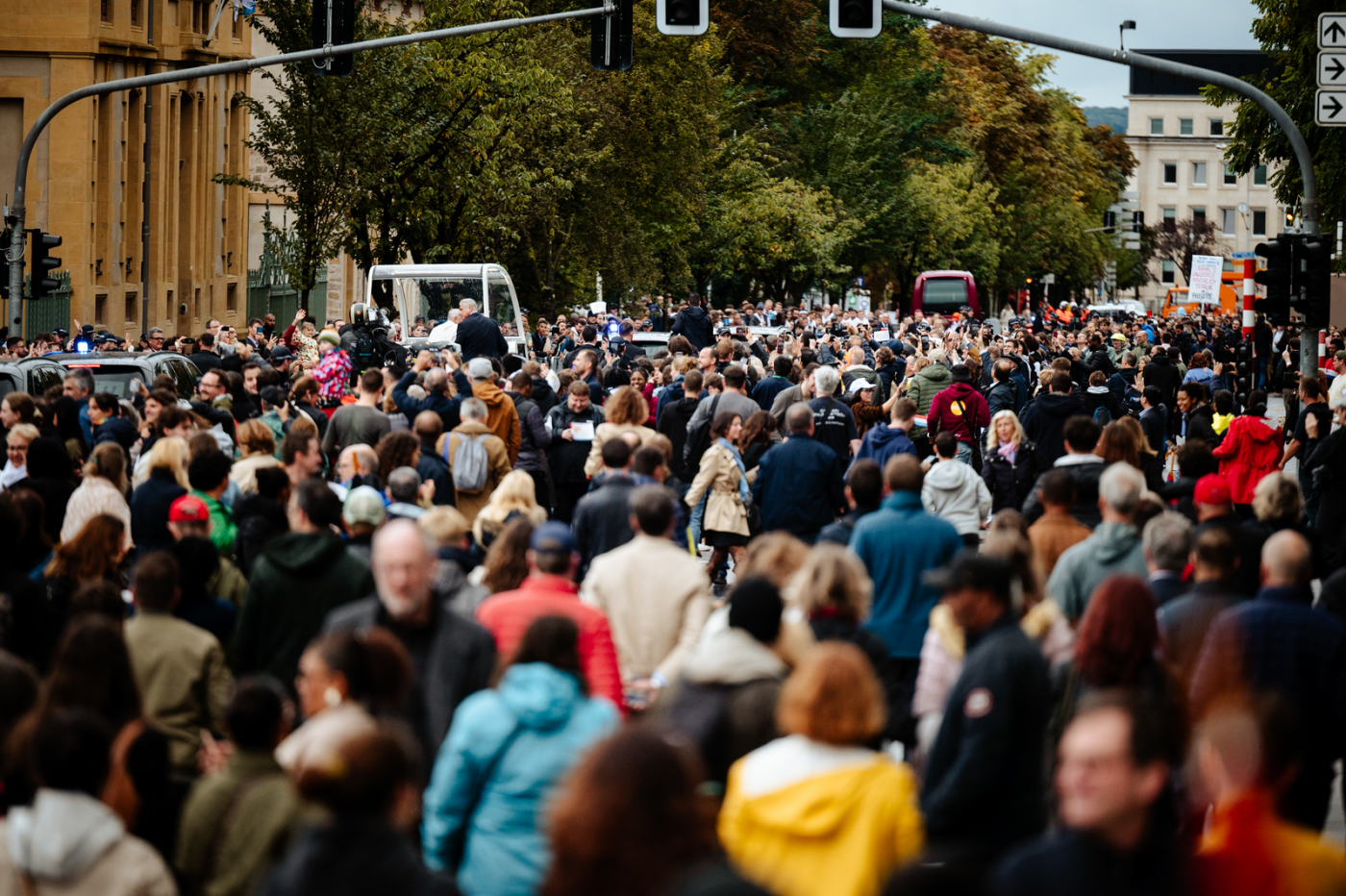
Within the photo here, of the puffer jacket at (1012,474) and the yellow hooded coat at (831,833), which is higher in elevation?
the puffer jacket at (1012,474)

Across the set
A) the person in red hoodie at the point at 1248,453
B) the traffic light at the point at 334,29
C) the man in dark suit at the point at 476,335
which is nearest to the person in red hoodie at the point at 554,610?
the person in red hoodie at the point at 1248,453

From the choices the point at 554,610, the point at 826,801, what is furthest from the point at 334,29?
the point at 826,801

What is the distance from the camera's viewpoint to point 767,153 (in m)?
58.9

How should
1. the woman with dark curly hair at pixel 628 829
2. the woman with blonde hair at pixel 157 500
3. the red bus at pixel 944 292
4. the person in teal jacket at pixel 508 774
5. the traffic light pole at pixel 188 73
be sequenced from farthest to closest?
1. the red bus at pixel 944 292
2. the traffic light pole at pixel 188 73
3. the woman with blonde hair at pixel 157 500
4. the person in teal jacket at pixel 508 774
5. the woman with dark curly hair at pixel 628 829

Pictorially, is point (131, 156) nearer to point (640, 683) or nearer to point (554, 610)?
point (640, 683)

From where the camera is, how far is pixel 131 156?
129 feet

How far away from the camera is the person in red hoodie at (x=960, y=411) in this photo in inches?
663

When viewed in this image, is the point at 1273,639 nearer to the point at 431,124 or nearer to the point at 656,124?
the point at 431,124

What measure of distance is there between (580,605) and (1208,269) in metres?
35.6

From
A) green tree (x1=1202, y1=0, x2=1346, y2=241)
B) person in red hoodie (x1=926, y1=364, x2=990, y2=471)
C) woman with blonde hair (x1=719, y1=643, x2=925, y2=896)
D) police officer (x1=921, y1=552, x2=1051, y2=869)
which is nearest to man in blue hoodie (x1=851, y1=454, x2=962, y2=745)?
police officer (x1=921, y1=552, x2=1051, y2=869)

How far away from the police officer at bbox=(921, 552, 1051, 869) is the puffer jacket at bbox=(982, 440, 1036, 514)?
821 cm

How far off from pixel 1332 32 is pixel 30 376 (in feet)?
44.4

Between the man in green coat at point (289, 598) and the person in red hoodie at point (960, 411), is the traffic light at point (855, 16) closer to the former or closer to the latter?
the person in red hoodie at point (960, 411)

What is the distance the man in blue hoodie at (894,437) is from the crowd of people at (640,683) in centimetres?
121
